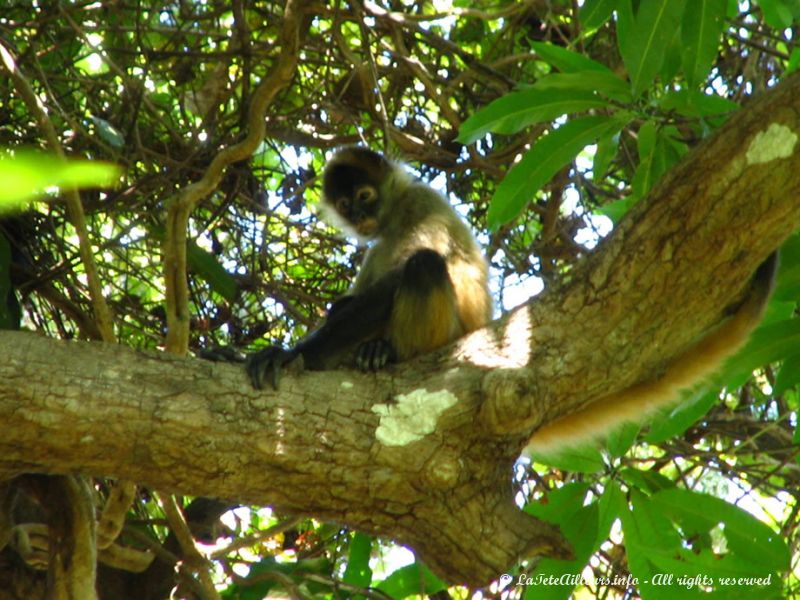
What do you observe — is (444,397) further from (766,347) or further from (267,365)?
(766,347)

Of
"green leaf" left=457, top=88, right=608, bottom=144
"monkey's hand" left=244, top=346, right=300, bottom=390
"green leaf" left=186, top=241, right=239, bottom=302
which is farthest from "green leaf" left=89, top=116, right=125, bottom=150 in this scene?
"green leaf" left=457, top=88, right=608, bottom=144

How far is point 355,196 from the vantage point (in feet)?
19.3

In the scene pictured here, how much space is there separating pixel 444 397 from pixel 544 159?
3.62 ft

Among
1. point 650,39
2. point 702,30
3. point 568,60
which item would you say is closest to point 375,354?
point 568,60

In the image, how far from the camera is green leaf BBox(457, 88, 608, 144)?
348cm

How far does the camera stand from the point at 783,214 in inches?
119

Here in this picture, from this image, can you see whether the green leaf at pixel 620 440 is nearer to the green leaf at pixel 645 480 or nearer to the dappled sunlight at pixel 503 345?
the green leaf at pixel 645 480

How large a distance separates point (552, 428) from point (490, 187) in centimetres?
312

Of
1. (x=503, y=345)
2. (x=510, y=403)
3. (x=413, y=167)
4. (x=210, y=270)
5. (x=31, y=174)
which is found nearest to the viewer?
(x=31, y=174)

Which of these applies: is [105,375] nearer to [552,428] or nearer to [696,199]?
[552,428]

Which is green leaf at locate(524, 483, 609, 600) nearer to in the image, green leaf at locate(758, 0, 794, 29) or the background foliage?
the background foliage

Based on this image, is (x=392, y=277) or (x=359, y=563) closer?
(x=359, y=563)

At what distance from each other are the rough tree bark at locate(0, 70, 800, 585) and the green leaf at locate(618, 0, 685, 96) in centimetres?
41

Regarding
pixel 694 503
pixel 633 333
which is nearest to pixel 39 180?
pixel 633 333
